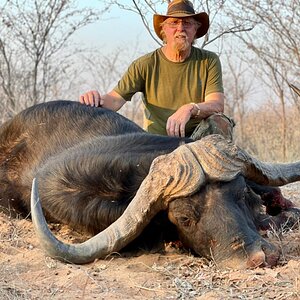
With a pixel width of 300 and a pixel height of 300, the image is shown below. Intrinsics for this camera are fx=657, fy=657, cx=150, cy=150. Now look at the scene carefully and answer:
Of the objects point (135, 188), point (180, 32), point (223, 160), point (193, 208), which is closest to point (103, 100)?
Result: point (180, 32)

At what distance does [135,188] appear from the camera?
409 cm

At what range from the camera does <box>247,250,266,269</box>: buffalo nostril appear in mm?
3473

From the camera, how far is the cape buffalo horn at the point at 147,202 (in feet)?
12.3

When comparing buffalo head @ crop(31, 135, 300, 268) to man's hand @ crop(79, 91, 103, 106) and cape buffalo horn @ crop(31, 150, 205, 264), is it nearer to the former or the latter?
cape buffalo horn @ crop(31, 150, 205, 264)

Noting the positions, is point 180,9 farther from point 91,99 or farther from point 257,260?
point 257,260

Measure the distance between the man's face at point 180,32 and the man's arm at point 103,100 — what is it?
2.29ft

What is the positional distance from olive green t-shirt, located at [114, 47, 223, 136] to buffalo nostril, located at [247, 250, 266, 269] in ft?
8.80

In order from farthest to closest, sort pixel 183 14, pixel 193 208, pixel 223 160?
pixel 183 14, pixel 223 160, pixel 193 208

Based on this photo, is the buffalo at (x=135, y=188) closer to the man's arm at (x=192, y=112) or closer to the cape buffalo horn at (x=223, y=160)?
the cape buffalo horn at (x=223, y=160)

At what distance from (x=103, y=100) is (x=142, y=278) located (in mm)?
2510

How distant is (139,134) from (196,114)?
3.65ft

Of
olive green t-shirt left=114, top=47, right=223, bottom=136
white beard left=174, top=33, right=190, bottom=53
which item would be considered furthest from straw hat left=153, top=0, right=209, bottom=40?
olive green t-shirt left=114, top=47, right=223, bottom=136

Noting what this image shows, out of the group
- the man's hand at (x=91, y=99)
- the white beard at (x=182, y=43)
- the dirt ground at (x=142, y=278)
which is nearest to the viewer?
the dirt ground at (x=142, y=278)

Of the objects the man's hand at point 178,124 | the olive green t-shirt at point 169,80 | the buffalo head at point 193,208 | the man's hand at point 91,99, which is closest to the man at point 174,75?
the olive green t-shirt at point 169,80
